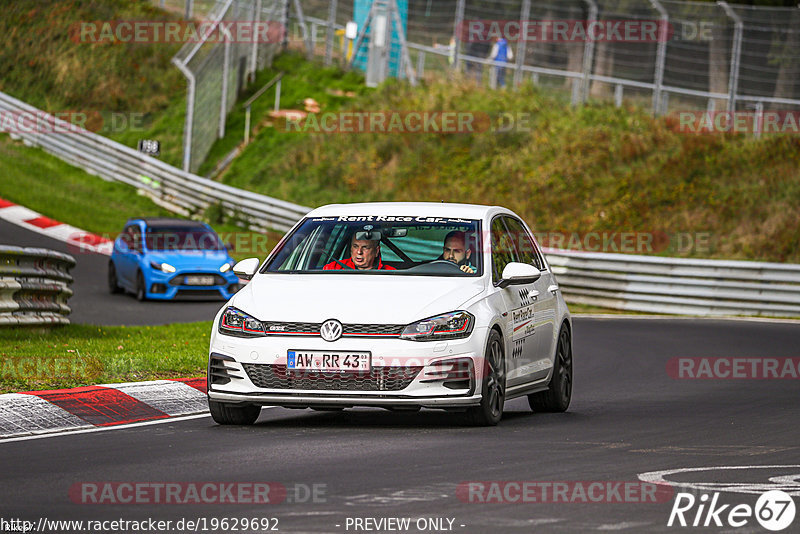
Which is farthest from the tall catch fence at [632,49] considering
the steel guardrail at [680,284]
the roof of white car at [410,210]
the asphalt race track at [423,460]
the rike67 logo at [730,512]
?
the rike67 logo at [730,512]

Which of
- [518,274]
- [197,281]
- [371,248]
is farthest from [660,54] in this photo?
[518,274]

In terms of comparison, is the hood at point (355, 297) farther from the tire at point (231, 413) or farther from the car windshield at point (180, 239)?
the car windshield at point (180, 239)

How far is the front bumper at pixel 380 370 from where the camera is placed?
31.7ft

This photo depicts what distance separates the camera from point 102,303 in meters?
23.7

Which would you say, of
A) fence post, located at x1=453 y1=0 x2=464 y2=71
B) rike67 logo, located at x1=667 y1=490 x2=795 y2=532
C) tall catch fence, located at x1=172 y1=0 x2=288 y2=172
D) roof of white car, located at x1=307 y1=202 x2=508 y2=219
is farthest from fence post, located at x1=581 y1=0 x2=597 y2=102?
rike67 logo, located at x1=667 y1=490 x2=795 y2=532

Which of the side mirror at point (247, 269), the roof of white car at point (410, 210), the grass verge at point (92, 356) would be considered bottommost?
the grass verge at point (92, 356)

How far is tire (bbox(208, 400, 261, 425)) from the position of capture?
10.2m

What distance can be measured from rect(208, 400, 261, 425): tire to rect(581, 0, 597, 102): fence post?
22.5m

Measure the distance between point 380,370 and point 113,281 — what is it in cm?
1669

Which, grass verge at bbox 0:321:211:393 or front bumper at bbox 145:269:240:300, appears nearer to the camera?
grass verge at bbox 0:321:211:393

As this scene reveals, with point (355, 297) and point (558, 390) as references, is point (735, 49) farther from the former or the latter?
point (355, 297)

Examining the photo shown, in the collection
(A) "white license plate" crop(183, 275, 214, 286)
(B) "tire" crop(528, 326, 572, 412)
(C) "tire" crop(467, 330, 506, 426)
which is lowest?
(A) "white license plate" crop(183, 275, 214, 286)

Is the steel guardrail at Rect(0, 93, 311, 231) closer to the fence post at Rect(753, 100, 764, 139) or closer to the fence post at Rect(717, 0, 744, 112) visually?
the fence post at Rect(717, 0, 744, 112)

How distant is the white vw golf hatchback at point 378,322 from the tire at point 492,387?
0.04 ft
